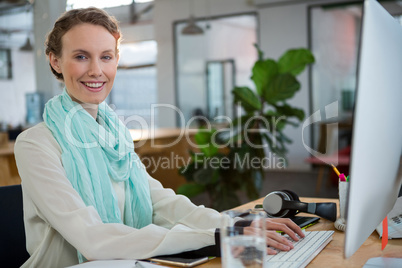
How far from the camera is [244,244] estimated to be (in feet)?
2.58

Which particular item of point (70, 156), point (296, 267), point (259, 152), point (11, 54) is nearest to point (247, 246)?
point (296, 267)

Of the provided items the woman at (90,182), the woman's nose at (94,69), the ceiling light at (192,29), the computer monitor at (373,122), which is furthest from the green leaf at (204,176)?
the ceiling light at (192,29)

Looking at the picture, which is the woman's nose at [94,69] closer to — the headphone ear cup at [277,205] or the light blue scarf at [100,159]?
the light blue scarf at [100,159]

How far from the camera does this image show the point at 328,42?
320 inches

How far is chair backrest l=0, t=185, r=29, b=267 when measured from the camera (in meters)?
1.43

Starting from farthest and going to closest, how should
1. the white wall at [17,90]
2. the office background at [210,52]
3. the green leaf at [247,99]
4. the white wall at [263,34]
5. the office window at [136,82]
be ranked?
the office window at [136,82] → the white wall at [263,34] → the office background at [210,52] → the white wall at [17,90] → the green leaf at [247,99]

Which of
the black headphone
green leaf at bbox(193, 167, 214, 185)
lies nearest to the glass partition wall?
green leaf at bbox(193, 167, 214, 185)

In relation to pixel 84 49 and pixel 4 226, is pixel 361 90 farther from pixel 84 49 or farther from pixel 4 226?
pixel 4 226

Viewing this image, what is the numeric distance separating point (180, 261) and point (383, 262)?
439 millimetres

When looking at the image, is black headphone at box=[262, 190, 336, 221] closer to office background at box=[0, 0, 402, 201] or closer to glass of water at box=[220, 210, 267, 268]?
glass of water at box=[220, 210, 267, 268]

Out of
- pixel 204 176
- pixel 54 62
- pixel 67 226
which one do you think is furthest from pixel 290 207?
pixel 204 176

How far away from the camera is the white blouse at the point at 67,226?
110 cm

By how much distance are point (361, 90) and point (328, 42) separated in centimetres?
792

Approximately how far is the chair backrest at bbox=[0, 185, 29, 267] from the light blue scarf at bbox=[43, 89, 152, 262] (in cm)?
26
